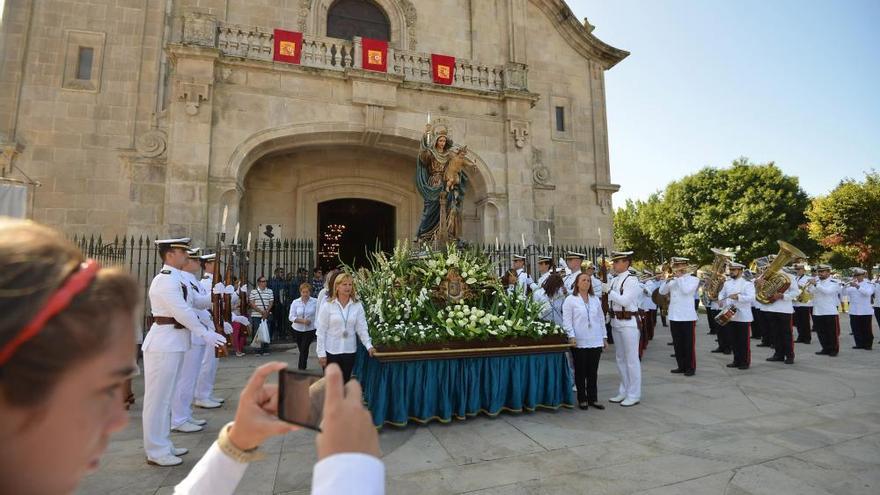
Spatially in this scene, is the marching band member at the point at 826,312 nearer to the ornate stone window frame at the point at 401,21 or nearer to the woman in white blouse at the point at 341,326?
the woman in white blouse at the point at 341,326

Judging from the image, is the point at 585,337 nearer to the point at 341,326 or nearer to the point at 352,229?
the point at 341,326

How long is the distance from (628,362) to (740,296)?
4.72m

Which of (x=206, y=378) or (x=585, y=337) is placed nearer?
(x=585, y=337)

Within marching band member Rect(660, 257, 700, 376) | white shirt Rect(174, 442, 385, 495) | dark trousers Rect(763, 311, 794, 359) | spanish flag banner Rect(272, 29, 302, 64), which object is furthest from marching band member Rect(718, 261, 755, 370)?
spanish flag banner Rect(272, 29, 302, 64)

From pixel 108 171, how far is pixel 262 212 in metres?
4.22

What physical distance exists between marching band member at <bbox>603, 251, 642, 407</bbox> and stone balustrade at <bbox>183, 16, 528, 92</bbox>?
366 inches

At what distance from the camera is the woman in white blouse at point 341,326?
5750 millimetres

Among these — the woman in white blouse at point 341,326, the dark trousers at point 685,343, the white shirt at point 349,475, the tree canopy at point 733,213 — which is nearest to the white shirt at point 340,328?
the woman in white blouse at point 341,326

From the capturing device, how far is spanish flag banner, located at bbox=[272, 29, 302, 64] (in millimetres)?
12461

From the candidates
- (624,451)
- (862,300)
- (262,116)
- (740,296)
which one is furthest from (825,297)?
(262,116)

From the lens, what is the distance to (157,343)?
4727 millimetres

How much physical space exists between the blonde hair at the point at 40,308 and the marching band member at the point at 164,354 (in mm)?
4458

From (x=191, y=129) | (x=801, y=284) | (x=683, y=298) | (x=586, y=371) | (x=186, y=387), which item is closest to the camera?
(x=186, y=387)

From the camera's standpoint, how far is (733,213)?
95.8 ft
